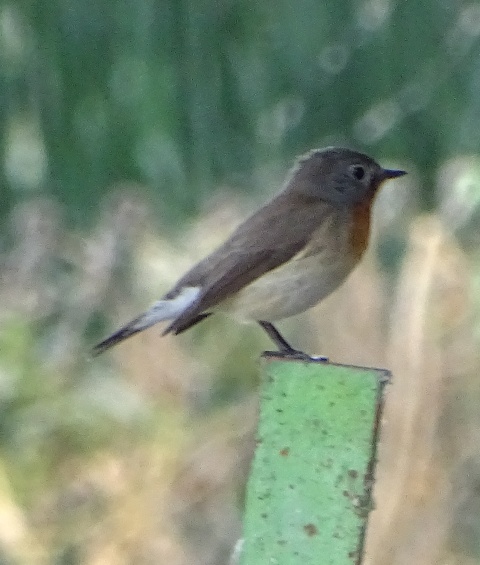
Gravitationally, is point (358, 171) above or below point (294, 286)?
above

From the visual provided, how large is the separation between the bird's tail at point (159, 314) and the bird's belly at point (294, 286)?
6.6 inches

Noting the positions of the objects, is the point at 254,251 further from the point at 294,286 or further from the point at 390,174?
the point at 390,174

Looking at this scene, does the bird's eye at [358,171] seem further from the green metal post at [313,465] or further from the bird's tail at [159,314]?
the green metal post at [313,465]

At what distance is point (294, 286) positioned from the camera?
2.77 meters

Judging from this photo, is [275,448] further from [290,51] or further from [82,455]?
[82,455]

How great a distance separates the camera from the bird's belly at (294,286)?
276cm

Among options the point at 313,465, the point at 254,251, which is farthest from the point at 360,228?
the point at 313,465

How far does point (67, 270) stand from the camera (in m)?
4.07

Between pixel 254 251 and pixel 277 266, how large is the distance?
72mm

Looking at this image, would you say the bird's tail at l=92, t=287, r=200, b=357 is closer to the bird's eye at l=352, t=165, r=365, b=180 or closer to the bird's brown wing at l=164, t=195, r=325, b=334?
the bird's brown wing at l=164, t=195, r=325, b=334

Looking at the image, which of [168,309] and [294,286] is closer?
[294,286]

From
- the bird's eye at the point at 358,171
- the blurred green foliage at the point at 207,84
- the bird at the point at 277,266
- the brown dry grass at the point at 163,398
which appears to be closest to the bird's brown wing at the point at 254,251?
the bird at the point at 277,266

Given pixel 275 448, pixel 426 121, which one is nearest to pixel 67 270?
pixel 426 121

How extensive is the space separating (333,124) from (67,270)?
1.21m
